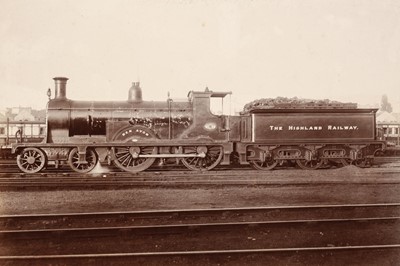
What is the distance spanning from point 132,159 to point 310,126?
19.4 ft

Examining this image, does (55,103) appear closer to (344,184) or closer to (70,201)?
(70,201)

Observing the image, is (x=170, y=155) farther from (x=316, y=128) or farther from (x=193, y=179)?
(x=316, y=128)

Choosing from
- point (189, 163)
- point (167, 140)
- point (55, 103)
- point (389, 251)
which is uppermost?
point (55, 103)

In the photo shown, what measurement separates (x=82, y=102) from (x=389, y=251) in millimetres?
9744

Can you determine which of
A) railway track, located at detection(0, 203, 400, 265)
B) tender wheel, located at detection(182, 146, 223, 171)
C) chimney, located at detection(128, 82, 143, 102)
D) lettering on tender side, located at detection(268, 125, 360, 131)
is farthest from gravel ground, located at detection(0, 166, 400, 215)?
chimney, located at detection(128, 82, 143, 102)

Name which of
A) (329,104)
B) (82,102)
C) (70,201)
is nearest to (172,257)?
(70,201)

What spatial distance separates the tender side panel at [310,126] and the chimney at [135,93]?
3.82 meters

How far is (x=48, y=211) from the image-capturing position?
7.68 meters

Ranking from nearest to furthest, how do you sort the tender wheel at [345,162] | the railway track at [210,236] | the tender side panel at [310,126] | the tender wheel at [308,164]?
1. the railway track at [210,236]
2. the tender side panel at [310,126]
3. the tender wheel at [308,164]
4. the tender wheel at [345,162]

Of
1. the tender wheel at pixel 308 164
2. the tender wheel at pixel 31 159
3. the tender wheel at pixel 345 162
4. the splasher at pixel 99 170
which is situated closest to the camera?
the tender wheel at pixel 31 159

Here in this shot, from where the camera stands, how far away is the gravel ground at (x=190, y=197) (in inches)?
315

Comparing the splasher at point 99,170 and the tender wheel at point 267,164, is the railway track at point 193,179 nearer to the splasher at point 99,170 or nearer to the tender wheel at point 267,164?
the splasher at point 99,170

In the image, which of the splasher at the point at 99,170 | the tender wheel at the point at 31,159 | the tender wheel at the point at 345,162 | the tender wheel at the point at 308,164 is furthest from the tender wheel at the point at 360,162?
the tender wheel at the point at 31,159

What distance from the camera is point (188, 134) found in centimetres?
1202
